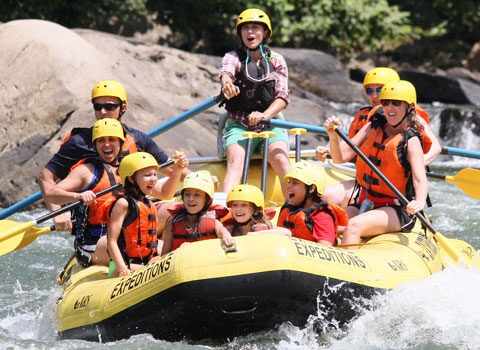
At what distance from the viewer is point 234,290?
411 cm

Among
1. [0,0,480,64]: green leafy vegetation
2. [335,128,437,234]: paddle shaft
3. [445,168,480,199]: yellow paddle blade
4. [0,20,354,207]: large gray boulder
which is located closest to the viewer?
[335,128,437,234]: paddle shaft

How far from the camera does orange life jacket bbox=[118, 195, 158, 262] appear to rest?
4832 mm

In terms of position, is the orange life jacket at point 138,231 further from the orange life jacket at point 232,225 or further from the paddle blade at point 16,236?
the paddle blade at point 16,236

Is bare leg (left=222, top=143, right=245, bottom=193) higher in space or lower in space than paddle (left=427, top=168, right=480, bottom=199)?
higher

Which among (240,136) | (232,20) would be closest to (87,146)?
(240,136)

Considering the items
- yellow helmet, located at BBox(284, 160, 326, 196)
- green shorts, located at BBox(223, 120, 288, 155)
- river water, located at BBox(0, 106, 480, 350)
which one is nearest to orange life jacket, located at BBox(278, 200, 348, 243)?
yellow helmet, located at BBox(284, 160, 326, 196)

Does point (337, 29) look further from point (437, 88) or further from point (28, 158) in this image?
point (28, 158)

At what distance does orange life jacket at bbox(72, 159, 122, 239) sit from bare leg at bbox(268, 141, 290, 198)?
58.9 inches

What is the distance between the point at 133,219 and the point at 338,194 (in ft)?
6.54

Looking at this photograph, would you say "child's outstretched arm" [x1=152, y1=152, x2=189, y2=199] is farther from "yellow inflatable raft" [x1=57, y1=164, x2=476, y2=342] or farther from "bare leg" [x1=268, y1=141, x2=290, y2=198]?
"bare leg" [x1=268, y1=141, x2=290, y2=198]

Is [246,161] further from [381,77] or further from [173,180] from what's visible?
[381,77]

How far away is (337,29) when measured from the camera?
17.5 m

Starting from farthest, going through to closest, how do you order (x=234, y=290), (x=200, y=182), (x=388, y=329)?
(x=200, y=182) → (x=388, y=329) → (x=234, y=290)

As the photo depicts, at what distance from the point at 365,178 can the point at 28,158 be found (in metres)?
5.18
